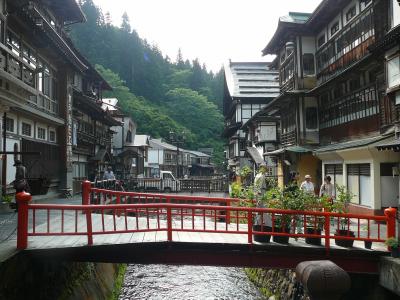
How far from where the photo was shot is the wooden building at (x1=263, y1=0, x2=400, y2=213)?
1692 cm

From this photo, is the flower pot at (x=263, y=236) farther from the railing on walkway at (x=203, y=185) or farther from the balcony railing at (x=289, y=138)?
the railing on walkway at (x=203, y=185)

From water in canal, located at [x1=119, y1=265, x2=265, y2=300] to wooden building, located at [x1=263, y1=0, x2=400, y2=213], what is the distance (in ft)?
23.2

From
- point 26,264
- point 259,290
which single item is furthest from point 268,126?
point 26,264

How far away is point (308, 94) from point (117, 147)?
1299 inches

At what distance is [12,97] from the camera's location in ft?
34.0

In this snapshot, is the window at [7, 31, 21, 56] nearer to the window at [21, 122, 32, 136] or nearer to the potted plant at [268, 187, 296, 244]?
the window at [21, 122, 32, 136]

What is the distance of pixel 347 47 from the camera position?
2102cm

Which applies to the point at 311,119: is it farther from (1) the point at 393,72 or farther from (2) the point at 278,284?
(2) the point at 278,284

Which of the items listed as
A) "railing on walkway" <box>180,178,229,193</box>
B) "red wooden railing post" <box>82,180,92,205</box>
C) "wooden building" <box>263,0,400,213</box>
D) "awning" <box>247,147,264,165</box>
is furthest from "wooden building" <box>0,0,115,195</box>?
"awning" <box>247,147,264,165</box>

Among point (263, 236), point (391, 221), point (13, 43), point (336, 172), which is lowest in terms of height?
point (263, 236)

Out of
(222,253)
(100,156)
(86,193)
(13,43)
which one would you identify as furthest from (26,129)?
(100,156)

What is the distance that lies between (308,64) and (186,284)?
16797 millimetres

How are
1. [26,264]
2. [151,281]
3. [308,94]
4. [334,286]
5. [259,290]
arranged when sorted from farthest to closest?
[308,94] < [151,281] < [259,290] < [26,264] < [334,286]

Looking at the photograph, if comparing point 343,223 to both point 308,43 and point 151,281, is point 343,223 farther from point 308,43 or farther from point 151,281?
point 308,43
